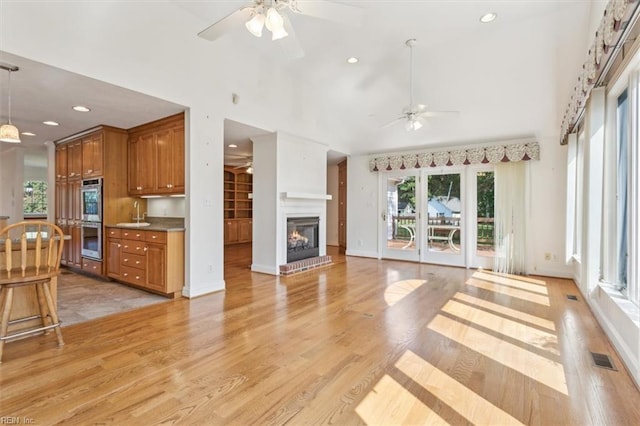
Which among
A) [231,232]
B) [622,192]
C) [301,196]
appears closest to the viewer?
[622,192]

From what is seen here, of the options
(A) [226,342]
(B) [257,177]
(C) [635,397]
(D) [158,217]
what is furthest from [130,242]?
(C) [635,397]

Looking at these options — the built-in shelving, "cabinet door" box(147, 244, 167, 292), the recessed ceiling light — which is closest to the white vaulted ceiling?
the recessed ceiling light

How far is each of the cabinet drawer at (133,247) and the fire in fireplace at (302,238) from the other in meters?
2.41

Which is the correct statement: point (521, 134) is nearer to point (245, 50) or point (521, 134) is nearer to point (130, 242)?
point (245, 50)

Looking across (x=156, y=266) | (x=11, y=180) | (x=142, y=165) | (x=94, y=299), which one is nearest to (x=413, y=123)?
(x=156, y=266)

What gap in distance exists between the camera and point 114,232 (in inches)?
185

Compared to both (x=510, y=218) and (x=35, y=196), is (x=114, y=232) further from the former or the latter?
(x=35, y=196)

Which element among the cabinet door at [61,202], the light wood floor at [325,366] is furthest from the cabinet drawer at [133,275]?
the cabinet door at [61,202]

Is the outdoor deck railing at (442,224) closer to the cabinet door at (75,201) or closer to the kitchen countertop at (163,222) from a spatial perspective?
the kitchen countertop at (163,222)

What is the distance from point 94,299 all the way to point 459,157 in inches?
250

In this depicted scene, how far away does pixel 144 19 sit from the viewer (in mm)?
3307

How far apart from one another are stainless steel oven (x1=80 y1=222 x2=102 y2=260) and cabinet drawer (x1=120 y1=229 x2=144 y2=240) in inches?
27.2

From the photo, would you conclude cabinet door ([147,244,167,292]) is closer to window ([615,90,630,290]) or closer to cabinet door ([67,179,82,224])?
cabinet door ([67,179,82,224])

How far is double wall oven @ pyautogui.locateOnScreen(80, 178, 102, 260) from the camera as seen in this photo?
4875mm
